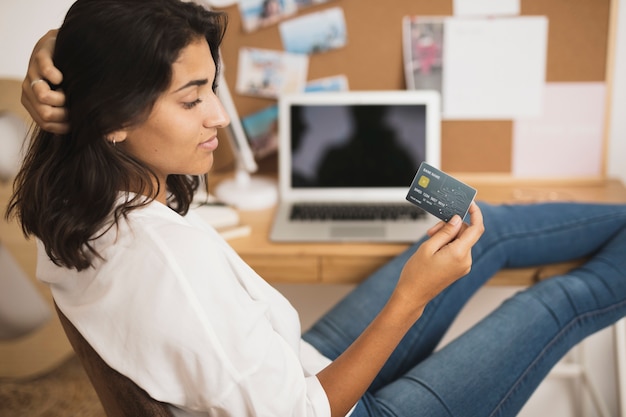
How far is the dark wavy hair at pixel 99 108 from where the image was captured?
2.47ft

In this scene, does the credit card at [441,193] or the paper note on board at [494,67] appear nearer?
the credit card at [441,193]

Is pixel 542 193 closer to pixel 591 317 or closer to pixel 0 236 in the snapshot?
pixel 591 317

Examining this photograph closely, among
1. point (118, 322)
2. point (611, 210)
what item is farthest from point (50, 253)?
point (611, 210)

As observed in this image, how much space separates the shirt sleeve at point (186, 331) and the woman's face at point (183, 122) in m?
0.11

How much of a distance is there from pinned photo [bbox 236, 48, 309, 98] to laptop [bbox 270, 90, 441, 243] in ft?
0.47

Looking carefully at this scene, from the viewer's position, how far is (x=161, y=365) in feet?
2.51

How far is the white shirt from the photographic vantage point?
75cm

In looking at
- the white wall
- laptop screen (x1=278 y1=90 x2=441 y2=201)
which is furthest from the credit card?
the white wall

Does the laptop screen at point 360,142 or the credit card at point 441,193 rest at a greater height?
the credit card at point 441,193

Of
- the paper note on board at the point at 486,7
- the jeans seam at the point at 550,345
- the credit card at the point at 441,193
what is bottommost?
the jeans seam at the point at 550,345

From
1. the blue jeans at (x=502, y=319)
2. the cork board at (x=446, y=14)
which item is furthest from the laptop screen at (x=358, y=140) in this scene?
the blue jeans at (x=502, y=319)

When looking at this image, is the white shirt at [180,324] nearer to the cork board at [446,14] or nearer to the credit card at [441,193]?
the credit card at [441,193]

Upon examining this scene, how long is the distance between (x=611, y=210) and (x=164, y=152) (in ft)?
3.13

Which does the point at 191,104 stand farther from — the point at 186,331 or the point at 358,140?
the point at 358,140
